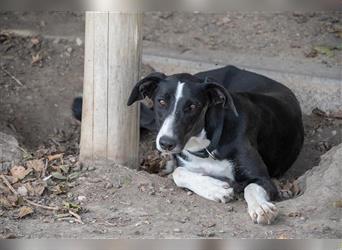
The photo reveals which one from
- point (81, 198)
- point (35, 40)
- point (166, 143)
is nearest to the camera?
point (166, 143)

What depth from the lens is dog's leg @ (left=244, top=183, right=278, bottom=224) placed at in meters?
5.05

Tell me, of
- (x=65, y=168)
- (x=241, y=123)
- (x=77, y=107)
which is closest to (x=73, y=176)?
(x=65, y=168)

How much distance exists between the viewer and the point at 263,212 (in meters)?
5.06

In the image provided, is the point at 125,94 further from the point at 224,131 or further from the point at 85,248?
the point at 85,248

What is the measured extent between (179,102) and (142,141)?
1.70 metres

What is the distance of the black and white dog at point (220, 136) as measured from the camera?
5426mm

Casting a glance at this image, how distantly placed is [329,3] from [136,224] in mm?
2013

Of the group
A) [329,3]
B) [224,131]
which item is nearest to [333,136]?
[224,131]

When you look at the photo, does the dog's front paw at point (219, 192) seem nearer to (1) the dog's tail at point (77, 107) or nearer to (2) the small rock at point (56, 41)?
(1) the dog's tail at point (77, 107)

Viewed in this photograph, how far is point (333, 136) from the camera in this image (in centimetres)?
723

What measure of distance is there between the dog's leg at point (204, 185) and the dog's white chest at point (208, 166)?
113 millimetres

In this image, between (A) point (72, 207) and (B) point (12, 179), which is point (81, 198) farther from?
(B) point (12, 179)

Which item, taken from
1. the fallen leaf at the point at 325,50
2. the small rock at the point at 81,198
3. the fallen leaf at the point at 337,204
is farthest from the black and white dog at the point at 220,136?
the fallen leaf at the point at 325,50

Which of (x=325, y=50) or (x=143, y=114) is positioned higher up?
(x=325, y=50)
